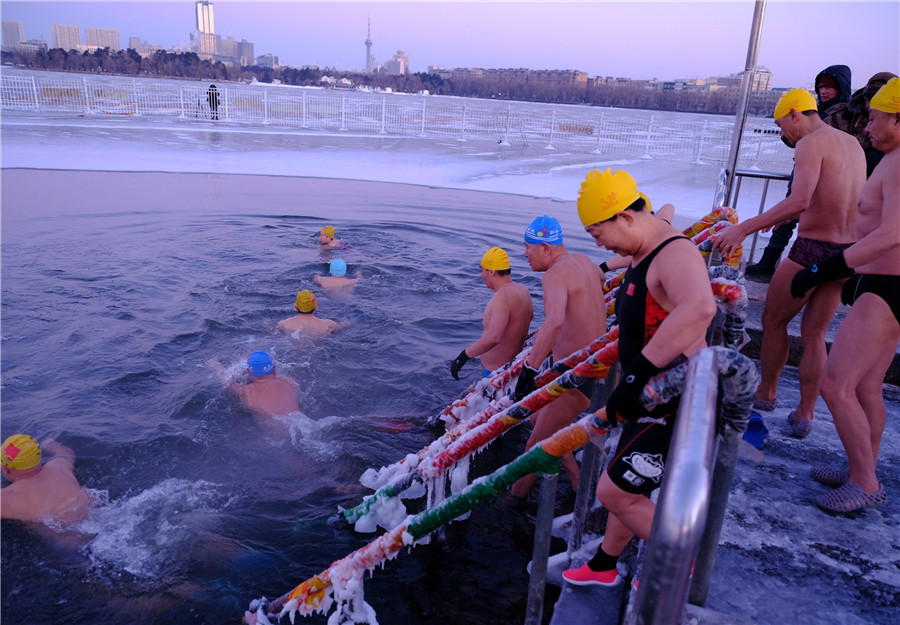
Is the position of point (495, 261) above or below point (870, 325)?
below

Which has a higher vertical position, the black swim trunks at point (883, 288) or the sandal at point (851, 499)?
the black swim trunks at point (883, 288)

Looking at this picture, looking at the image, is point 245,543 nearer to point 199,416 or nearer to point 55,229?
point 199,416

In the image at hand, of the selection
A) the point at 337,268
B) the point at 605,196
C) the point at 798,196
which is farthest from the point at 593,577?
the point at 337,268

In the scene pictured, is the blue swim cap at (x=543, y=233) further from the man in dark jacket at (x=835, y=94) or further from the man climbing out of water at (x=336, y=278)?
the man climbing out of water at (x=336, y=278)

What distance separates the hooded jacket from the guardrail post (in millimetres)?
3839

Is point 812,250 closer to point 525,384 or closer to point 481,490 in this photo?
point 525,384

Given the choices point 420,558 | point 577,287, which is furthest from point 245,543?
point 577,287

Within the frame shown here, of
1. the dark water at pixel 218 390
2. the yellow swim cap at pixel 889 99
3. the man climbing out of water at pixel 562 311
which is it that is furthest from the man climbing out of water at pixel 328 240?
the yellow swim cap at pixel 889 99

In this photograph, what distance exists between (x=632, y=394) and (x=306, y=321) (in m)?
6.23

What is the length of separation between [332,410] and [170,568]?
2.44 metres

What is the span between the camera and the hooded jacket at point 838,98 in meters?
4.39

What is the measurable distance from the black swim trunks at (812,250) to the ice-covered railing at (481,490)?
6.80ft

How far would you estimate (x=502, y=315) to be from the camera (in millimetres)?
5191

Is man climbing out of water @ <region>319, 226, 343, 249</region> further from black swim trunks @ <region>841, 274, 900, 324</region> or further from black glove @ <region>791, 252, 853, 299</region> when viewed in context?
black swim trunks @ <region>841, 274, 900, 324</region>
